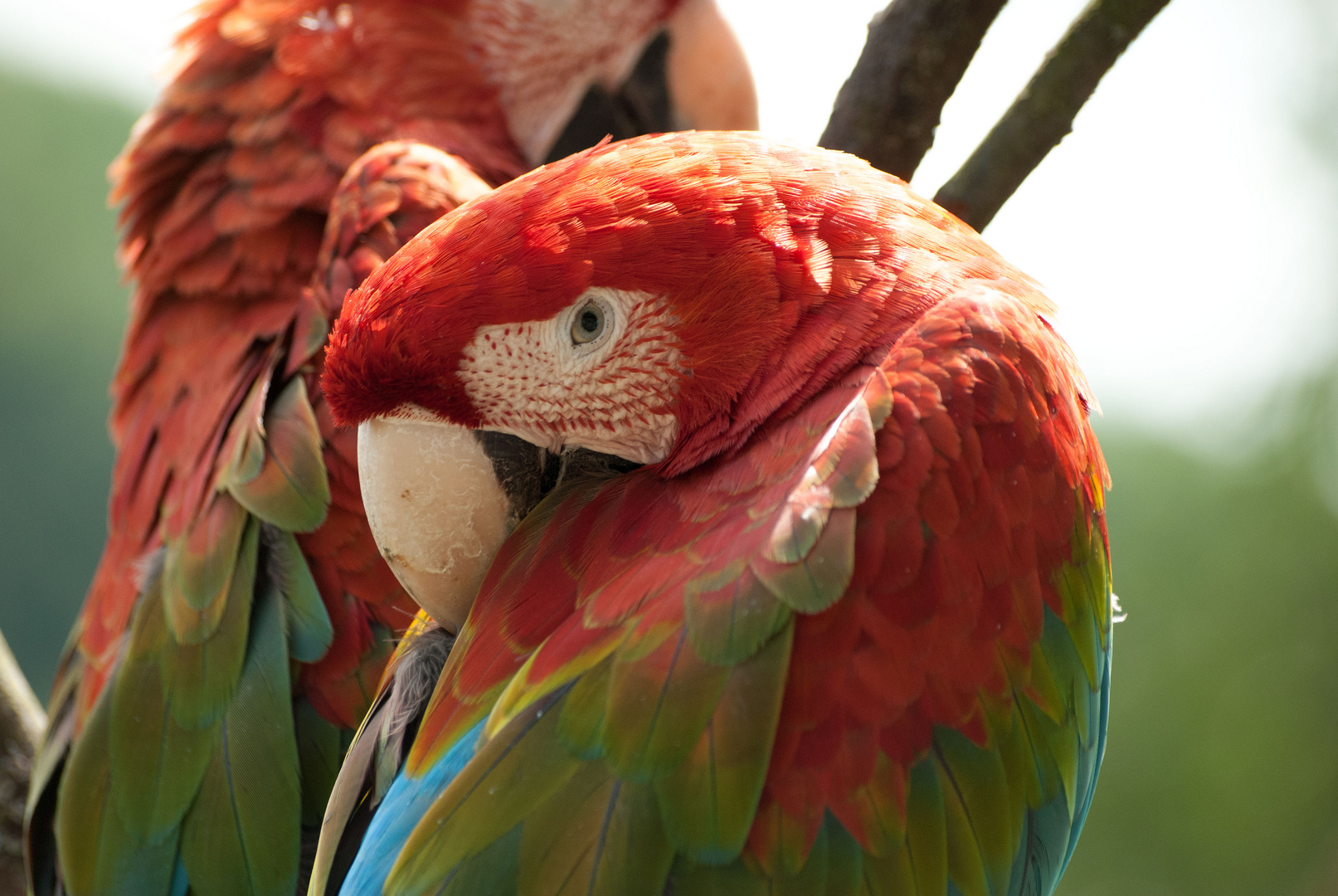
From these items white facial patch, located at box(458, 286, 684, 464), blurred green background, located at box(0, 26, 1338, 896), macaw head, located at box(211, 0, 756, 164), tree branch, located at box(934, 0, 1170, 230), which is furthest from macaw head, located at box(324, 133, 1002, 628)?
blurred green background, located at box(0, 26, 1338, 896)

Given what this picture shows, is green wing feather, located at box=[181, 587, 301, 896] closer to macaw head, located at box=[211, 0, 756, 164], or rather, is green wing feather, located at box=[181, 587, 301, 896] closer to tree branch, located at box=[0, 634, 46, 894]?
tree branch, located at box=[0, 634, 46, 894]

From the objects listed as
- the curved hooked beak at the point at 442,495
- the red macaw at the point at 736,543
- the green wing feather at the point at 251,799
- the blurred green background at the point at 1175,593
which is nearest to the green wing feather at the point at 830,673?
the red macaw at the point at 736,543

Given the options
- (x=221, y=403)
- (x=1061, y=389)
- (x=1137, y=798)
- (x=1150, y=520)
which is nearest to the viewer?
(x=1061, y=389)

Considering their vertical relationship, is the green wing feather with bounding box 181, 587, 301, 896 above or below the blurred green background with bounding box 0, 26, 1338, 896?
above

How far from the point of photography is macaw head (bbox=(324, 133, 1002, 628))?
79 centimetres

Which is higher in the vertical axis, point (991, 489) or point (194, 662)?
point (991, 489)

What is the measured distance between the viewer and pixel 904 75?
124cm

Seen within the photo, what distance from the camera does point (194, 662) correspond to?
120 centimetres

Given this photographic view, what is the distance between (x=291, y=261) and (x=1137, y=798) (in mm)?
7050

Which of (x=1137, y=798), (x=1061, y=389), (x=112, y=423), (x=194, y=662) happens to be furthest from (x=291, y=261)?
(x=1137, y=798)

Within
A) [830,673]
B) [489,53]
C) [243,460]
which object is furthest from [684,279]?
[489,53]

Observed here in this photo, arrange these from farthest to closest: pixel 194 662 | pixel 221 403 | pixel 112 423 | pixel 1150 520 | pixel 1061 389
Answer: pixel 1150 520 → pixel 112 423 → pixel 221 403 → pixel 194 662 → pixel 1061 389

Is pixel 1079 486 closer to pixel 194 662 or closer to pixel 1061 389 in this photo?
pixel 1061 389

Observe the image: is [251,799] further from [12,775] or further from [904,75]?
[904,75]
